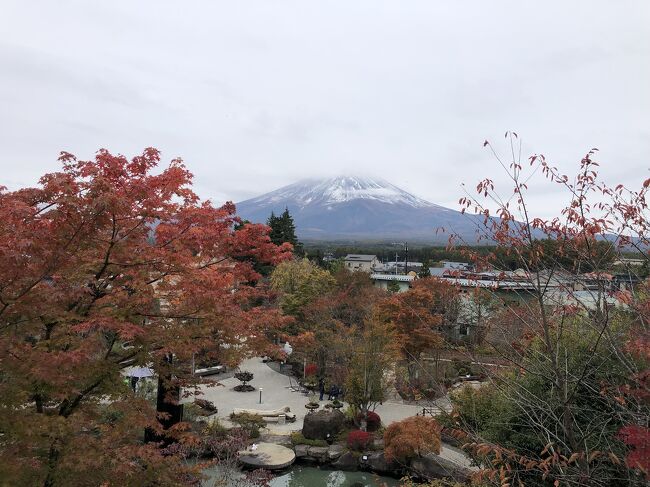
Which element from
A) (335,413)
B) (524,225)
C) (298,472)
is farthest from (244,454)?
(524,225)

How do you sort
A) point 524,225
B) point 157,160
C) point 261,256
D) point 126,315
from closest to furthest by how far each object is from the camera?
point 524,225, point 126,315, point 157,160, point 261,256

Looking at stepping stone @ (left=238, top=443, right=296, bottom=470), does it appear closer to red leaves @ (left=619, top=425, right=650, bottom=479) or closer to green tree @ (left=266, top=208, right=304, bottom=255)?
red leaves @ (left=619, top=425, right=650, bottom=479)

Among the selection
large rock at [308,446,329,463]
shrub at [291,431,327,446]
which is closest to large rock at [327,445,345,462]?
large rock at [308,446,329,463]

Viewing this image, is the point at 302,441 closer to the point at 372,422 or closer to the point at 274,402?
the point at 372,422

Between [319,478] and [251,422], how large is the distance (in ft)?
10.1

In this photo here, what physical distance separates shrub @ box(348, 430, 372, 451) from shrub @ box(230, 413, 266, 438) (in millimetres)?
3061

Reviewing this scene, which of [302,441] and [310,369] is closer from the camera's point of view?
[302,441]

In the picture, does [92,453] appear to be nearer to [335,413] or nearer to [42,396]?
[42,396]

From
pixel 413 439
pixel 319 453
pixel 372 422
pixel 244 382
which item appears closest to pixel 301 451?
pixel 319 453

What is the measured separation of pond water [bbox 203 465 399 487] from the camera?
1202 centimetres

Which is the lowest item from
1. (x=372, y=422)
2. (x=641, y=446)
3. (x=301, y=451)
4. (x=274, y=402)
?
(x=274, y=402)

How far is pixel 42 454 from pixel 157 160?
3.67m

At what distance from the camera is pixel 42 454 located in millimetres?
4484

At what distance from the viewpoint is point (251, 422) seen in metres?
14.3
